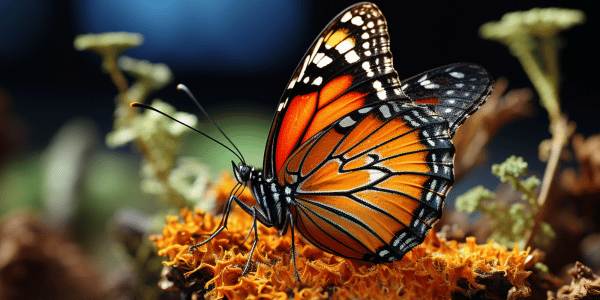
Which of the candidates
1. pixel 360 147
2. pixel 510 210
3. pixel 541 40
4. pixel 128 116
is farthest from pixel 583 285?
pixel 128 116

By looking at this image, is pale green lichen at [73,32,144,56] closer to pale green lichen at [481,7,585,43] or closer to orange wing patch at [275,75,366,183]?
orange wing patch at [275,75,366,183]

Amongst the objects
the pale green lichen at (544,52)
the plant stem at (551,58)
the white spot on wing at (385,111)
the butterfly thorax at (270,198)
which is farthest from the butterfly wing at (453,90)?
the plant stem at (551,58)

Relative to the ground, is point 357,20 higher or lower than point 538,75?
higher

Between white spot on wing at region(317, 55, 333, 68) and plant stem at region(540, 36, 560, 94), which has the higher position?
white spot on wing at region(317, 55, 333, 68)

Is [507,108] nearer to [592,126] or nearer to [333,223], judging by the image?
Answer: [333,223]

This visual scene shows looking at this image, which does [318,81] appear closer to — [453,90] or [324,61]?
[324,61]

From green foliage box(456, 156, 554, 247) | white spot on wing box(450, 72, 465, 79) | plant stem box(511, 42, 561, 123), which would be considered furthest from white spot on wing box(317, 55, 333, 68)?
plant stem box(511, 42, 561, 123)

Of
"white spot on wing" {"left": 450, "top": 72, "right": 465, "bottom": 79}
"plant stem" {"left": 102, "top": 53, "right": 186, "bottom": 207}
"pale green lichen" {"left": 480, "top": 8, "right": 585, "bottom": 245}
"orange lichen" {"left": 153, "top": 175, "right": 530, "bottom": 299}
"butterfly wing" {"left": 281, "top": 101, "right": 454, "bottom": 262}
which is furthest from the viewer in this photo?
"plant stem" {"left": 102, "top": 53, "right": 186, "bottom": 207}

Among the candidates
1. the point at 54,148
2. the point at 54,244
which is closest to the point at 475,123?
the point at 54,244
